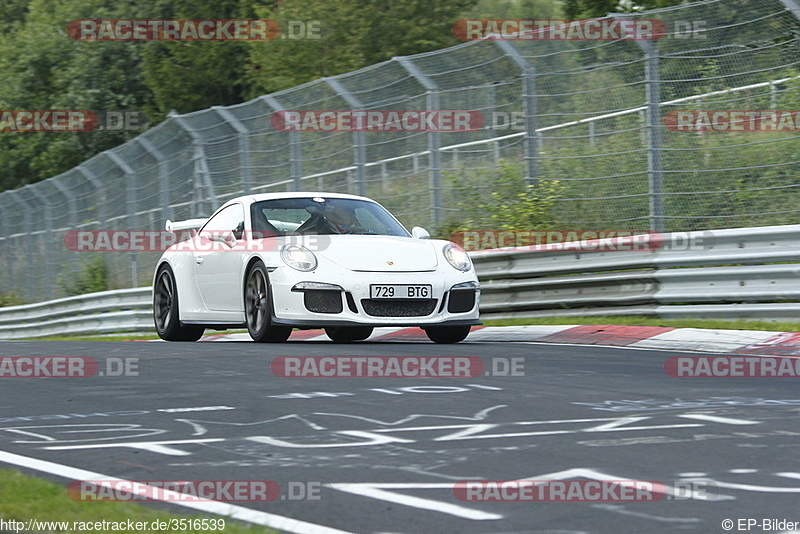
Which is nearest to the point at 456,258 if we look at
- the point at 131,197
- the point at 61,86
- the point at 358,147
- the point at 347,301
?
the point at 347,301

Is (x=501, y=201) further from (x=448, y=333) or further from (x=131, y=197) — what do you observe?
(x=131, y=197)

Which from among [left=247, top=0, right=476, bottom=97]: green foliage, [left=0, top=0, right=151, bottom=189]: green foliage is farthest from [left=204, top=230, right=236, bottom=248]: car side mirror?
Answer: [left=0, top=0, right=151, bottom=189]: green foliage

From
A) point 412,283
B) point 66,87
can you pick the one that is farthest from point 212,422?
point 66,87

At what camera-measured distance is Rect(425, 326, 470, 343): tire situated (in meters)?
11.4

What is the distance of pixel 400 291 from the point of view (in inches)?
418

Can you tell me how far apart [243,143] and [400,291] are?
28.0 feet

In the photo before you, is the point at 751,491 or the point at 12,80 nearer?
the point at 751,491

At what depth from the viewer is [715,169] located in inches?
479

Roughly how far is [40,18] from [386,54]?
65.5 ft

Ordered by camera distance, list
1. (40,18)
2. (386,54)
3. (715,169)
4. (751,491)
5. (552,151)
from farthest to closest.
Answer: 1. (40,18)
2. (386,54)
3. (552,151)
4. (715,169)
5. (751,491)

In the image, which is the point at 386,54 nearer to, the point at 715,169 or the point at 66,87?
the point at 66,87

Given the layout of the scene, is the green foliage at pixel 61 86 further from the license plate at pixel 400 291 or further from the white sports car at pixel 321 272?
the license plate at pixel 400 291

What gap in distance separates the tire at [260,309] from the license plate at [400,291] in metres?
0.88

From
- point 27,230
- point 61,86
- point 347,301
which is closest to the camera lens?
point 347,301
